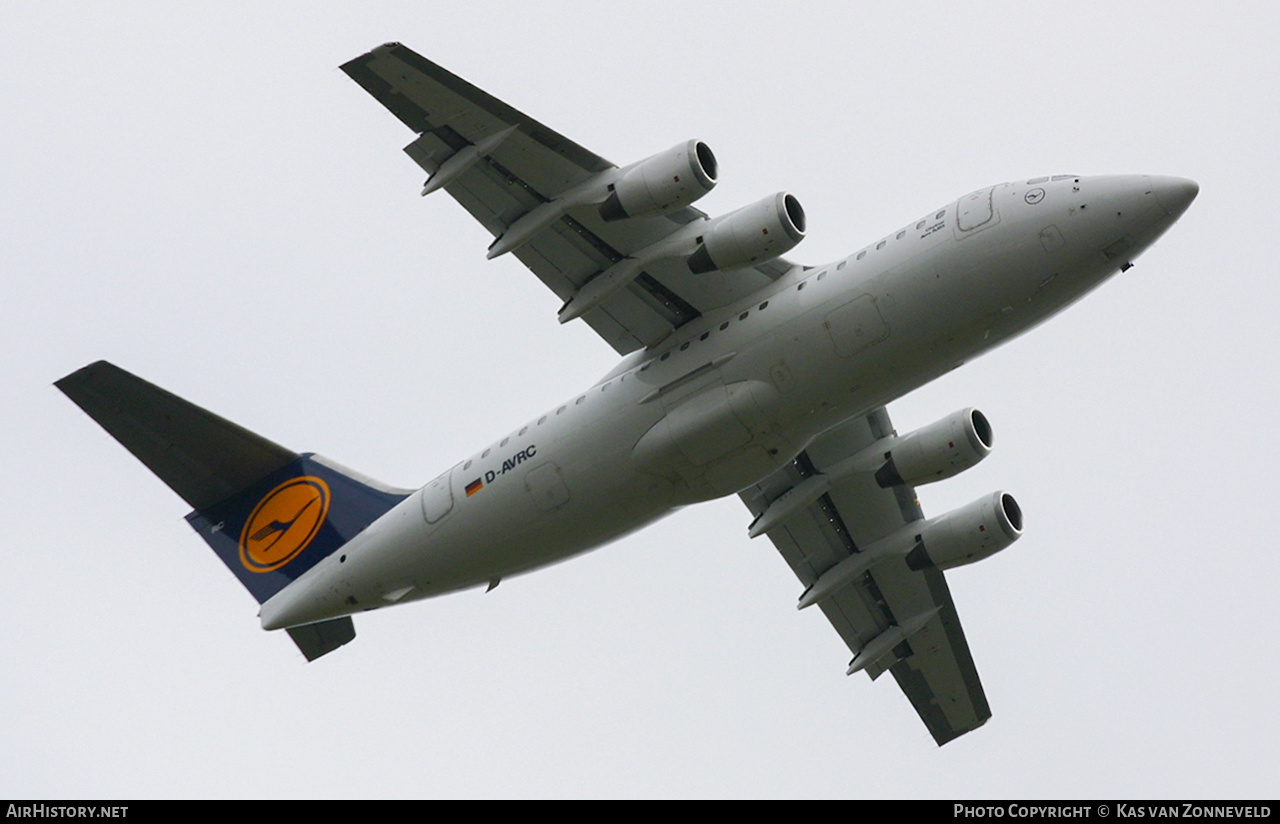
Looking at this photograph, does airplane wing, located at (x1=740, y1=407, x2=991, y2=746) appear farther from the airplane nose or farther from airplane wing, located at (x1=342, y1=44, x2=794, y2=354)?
the airplane nose

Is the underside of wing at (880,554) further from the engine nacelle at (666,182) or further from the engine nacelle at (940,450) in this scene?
the engine nacelle at (666,182)

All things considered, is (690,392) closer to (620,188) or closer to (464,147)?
(620,188)

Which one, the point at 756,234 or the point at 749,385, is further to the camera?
the point at 749,385

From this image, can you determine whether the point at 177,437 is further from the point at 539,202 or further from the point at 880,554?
the point at 880,554

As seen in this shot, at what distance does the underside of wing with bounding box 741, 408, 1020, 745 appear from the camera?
24734mm

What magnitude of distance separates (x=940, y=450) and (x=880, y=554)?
9.72ft

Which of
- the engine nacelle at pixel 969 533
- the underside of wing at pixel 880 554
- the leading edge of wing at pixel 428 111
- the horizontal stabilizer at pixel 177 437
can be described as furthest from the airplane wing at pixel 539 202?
the engine nacelle at pixel 969 533

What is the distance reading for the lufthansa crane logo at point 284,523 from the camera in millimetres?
24422

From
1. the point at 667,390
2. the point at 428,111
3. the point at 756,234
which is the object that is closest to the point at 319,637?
the point at 667,390

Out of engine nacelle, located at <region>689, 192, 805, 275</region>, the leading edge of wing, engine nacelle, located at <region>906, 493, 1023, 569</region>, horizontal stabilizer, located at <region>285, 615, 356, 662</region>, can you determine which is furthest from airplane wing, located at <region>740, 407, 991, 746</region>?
horizontal stabilizer, located at <region>285, 615, 356, 662</region>

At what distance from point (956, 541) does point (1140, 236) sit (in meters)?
6.95

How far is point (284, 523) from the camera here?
2458 cm

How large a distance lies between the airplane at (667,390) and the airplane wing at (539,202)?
32 millimetres

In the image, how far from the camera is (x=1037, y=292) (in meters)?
19.9
